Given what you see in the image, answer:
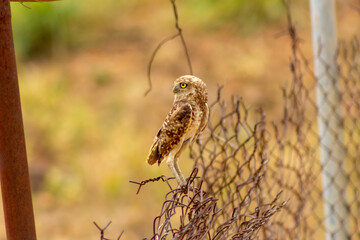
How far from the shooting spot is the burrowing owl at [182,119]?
1.22m

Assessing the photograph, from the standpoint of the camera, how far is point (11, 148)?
3.65ft

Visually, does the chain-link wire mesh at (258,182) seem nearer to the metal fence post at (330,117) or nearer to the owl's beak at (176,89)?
the metal fence post at (330,117)

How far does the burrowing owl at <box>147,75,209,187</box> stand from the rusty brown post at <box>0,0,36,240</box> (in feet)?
0.93

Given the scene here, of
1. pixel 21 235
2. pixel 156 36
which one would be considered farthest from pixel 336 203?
pixel 156 36

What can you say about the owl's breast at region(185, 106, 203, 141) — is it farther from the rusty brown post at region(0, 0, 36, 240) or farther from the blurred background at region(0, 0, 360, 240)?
the blurred background at region(0, 0, 360, 240)

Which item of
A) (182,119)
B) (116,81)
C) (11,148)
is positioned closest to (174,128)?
(182,119)

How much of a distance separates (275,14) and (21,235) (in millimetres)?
4713

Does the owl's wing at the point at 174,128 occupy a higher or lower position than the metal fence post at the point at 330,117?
lower

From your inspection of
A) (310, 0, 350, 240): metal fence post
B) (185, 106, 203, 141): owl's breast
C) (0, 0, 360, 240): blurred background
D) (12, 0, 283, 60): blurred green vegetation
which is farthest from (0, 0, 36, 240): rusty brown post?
(12, 0, 283, 60): blurred green vegetation

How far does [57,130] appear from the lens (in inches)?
166

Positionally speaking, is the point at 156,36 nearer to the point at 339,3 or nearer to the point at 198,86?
the point at 339,3

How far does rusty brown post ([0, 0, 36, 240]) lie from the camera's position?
1.10 m

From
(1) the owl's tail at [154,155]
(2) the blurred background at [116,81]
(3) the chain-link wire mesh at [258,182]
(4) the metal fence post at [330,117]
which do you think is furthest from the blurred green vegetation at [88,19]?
(1) the owl's tail at [154,155]

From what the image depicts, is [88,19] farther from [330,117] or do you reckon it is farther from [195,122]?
[195,122]
